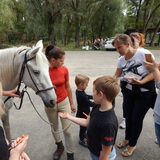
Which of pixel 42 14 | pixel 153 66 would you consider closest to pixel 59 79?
pixel 153 66

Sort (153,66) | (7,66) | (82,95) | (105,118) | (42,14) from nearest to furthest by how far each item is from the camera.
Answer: (105,118) < (153,66) < (7,66) < (82,95) < (42,14)

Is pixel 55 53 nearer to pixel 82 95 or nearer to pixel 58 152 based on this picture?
pixel 82 95

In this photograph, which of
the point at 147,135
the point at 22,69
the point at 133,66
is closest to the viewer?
the point at 22,69

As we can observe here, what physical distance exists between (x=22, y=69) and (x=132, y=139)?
2068 mm

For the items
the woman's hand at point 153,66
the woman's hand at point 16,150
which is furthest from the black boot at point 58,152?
the woman's hand at point 153,66

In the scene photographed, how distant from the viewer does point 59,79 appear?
80.5 inches

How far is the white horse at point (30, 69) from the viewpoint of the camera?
5.95 ft

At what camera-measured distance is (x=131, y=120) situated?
2410 mm

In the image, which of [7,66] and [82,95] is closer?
[7,66]

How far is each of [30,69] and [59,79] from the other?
0.44m

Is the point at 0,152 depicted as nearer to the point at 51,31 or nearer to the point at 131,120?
the point at 131,120

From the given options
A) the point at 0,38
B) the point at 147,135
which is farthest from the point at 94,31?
the point at 147,135

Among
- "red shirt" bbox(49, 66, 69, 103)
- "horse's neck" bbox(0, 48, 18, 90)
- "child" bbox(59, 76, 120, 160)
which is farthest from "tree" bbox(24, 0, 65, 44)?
"child" bbox(59, 76, 120, 160)

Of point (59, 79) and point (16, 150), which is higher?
point (59, 79)
